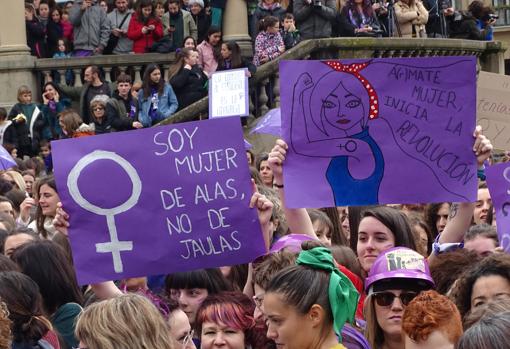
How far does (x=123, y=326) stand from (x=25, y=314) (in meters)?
1.00

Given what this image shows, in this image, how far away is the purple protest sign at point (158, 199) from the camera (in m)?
6.93

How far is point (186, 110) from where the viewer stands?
18.1m

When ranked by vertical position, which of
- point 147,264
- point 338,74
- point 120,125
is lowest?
point 120,125

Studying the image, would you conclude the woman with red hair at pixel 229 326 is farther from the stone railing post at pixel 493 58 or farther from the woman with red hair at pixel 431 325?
the stone railing post at pixel 493 58

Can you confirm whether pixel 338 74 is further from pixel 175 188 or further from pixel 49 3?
pixel 49 3

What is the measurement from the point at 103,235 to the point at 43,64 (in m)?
13.9

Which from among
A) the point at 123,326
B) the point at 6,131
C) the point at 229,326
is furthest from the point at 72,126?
the point at 123,326

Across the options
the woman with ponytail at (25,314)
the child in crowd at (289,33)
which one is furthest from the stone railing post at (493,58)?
the woman with ponytail at (25,314)

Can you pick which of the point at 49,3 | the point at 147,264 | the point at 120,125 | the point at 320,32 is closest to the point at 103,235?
the point at 147,264

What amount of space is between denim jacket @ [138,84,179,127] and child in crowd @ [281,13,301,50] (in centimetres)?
213

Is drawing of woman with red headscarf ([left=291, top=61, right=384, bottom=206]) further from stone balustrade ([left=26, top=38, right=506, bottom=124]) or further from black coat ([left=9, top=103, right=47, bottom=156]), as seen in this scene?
black coat ([left=9, top=103, right=47, bottom=156])

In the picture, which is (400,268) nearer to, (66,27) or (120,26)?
(120,26)

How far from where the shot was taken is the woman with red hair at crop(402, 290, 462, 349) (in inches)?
226

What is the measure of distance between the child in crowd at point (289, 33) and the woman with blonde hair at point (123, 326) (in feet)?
46.6
